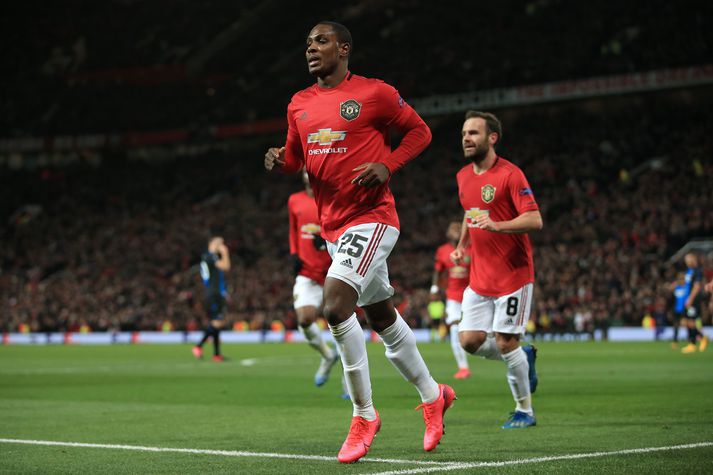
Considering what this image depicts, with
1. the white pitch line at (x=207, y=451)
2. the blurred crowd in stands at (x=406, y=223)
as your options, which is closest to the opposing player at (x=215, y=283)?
the white pitch line at (x=207, y=451)

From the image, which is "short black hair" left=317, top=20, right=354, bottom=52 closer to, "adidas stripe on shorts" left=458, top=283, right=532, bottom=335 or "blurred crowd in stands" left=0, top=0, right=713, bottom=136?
"adidas stripe on shorts" left=458, top=283, right=532, bottom=335

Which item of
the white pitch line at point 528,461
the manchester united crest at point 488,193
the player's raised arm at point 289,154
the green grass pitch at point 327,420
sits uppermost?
the player's raised arm at point 289,154

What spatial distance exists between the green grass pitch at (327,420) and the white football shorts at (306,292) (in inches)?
43.8

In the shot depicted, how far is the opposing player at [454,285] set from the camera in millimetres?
14898

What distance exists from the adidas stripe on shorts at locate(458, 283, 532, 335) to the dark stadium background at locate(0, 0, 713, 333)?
23369mm

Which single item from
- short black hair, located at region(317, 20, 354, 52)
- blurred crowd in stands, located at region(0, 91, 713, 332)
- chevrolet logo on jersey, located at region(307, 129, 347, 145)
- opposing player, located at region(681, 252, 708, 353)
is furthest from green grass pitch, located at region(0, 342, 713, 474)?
blurred crowd in stands, located at region(0, 91, 713, 332)

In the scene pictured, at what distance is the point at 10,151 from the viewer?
63938 mm

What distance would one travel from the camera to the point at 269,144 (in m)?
56.5

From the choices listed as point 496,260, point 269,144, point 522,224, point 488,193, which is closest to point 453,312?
point 496,260

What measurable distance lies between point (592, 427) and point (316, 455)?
2658mm

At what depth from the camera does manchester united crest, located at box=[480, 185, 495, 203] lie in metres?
8.76

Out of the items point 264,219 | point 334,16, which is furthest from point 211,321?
point 334,16

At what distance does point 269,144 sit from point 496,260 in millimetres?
48316

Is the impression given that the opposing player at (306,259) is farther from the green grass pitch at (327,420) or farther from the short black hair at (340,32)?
the short black hair at (340,32)
